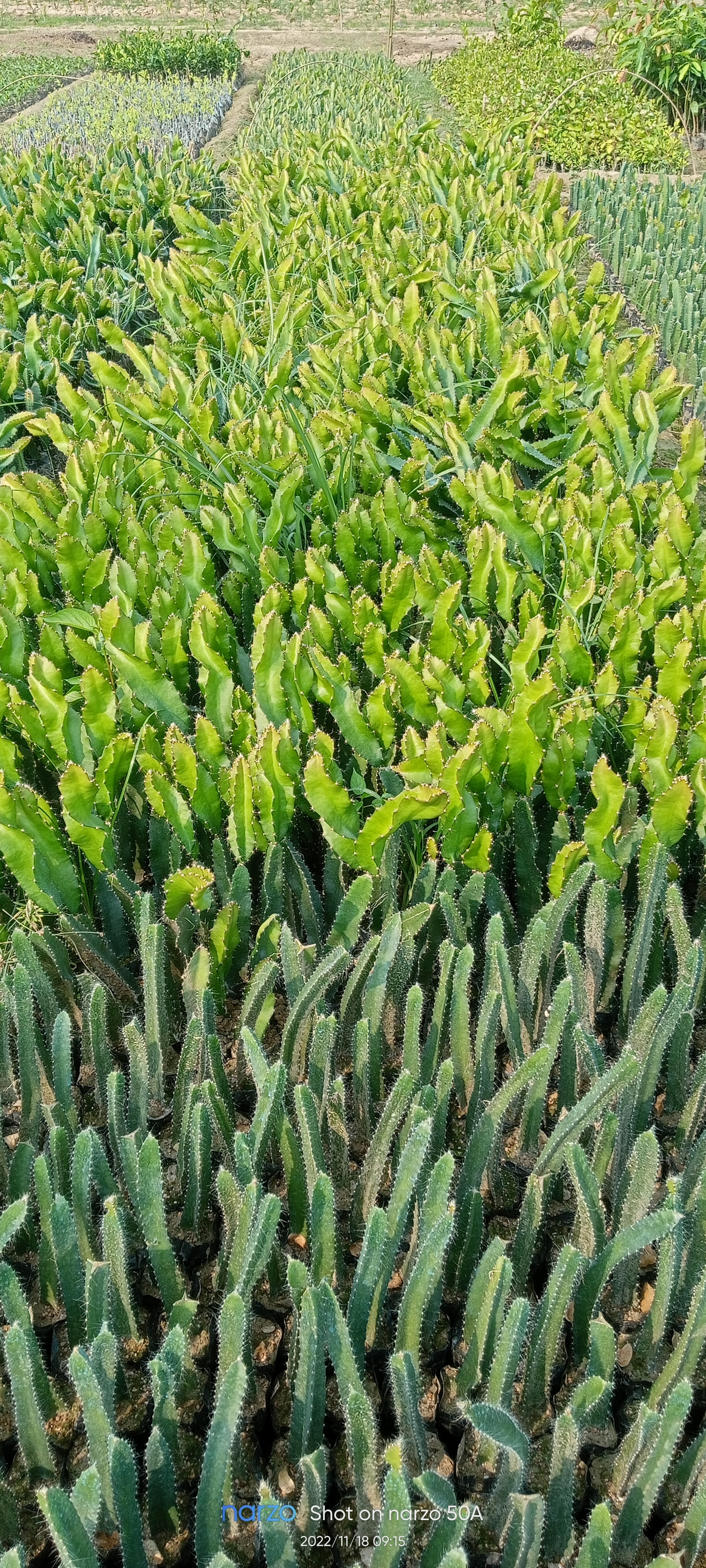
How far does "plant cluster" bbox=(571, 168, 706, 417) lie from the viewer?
4750mm

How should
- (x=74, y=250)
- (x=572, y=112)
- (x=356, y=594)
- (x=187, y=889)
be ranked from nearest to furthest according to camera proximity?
(x=187, y=889)
(x=356, y=594)
(x=74, y=250)
(x=572, y=112)

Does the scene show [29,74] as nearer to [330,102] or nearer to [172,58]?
[172,58]

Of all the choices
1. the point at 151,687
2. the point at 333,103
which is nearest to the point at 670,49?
the point at 333,103

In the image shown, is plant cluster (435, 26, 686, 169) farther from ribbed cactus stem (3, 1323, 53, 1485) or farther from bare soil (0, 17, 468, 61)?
ribbed cactus stem (3, 1323, 53, 1485)

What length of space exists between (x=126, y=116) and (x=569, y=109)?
15.3 feet

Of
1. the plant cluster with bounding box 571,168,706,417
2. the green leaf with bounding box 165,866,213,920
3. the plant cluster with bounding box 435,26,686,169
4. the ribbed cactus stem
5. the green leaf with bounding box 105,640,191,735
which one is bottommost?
the ribbed cactus stem

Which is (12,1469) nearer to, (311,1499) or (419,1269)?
(311,1499)

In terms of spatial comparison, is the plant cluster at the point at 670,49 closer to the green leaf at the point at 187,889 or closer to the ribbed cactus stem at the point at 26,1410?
the green leaf at the point at 187,889

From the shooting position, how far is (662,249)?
629 cm

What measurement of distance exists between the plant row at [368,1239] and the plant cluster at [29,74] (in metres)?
15.6

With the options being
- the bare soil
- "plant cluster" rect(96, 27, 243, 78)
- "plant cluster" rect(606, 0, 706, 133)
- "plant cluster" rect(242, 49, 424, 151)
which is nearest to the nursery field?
"plant cluster" rect(242, 49, 424, 151)

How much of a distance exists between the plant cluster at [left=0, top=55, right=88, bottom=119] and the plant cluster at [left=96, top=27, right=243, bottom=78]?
78 cm

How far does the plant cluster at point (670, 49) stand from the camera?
34.9ft

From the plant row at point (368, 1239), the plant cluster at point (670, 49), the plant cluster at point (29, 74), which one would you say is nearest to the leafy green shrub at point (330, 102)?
the plant cluster at point (670, 49)
